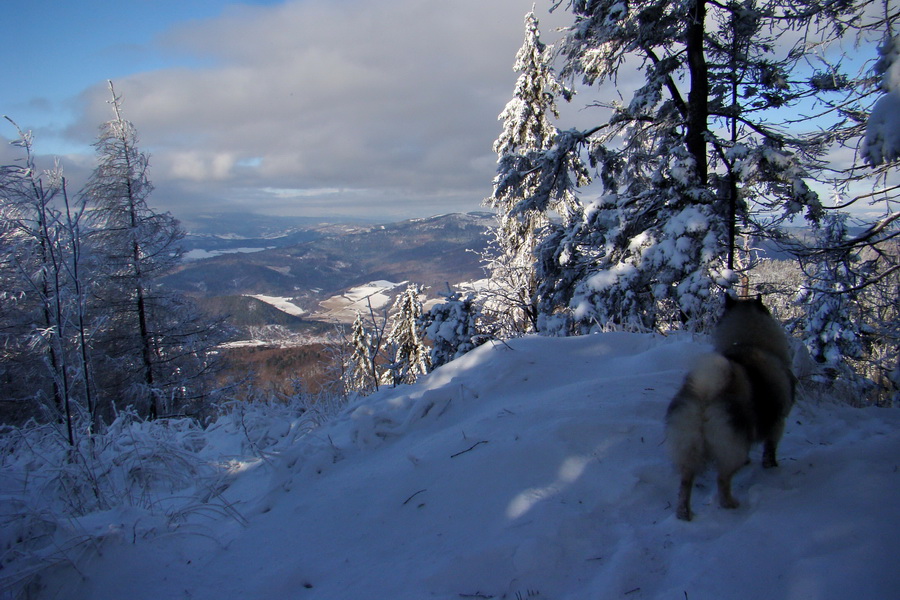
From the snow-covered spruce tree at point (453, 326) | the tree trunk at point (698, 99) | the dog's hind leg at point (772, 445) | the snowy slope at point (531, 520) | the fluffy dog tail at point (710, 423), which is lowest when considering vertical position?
the snow-covered spruce tree at point (453, 326)

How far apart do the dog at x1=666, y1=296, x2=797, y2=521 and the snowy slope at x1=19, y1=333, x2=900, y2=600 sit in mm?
245

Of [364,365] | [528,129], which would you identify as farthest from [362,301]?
[528,129]

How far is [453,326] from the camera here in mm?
12633

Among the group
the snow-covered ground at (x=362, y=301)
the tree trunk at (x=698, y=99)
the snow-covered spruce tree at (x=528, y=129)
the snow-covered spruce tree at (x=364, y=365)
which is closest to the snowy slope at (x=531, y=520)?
the snow-covered spruce tree at (x=364, y=365)

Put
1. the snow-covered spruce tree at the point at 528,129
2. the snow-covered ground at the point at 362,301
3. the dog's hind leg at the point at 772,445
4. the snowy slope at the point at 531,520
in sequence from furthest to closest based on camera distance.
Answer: the snow-covered spruce tree at the point at 528,129
the snow-covered ground at the point at 362,301
the dog's hind leg at the point at 772,445
the snowy slope at the point at 531,520

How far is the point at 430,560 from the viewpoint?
6.96 feet

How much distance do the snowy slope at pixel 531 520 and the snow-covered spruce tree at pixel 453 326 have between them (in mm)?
8716

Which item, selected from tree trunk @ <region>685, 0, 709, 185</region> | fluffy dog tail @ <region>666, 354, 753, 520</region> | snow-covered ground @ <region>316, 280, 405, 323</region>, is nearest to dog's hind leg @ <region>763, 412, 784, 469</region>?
fluffy dog tail @ <region>666, 354, 753, 520</region>

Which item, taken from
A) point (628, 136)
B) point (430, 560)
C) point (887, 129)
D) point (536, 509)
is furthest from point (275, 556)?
point (628, 136)

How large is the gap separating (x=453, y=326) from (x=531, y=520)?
10.4 metres

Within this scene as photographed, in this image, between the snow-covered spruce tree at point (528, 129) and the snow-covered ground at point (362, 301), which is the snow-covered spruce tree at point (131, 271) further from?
the snow-covered spruce tree at point (528, 129)

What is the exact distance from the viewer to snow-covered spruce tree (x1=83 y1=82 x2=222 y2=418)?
14.4 m

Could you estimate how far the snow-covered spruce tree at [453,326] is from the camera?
1246 cm

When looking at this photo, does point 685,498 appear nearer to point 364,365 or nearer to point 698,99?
point 364,365
